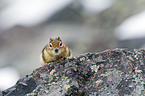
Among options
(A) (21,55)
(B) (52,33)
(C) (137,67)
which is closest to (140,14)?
(B) (52,33)

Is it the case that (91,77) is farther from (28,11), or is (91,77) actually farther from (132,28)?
(28,11)

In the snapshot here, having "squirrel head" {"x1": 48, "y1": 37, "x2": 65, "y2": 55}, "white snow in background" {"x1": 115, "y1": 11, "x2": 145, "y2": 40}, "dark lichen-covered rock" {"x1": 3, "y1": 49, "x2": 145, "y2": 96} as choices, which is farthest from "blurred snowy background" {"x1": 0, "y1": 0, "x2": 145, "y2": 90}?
"dark lichen-covered rock" {"x1": 3, "y1": 49, "x2": 145, "y2": 96}

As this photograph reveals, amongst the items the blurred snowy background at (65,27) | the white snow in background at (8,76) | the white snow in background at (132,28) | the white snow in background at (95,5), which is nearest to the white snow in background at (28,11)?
the blurred snowy background at (65,27)

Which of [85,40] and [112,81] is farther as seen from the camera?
[85,40]

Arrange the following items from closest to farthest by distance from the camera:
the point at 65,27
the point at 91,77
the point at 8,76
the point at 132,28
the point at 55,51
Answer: the point at 91,77 → the point at 55,51 → the point at 132,28 → the point at 8,76 → the point at 65,27

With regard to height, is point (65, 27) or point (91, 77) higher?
point (65, 27)

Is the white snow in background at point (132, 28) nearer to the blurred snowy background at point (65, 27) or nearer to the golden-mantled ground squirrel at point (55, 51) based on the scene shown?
the blurred snowy background at point (65, 27)

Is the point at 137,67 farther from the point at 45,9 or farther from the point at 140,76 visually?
the point at 45,9

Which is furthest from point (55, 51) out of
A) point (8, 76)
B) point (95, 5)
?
point (95, 5)
